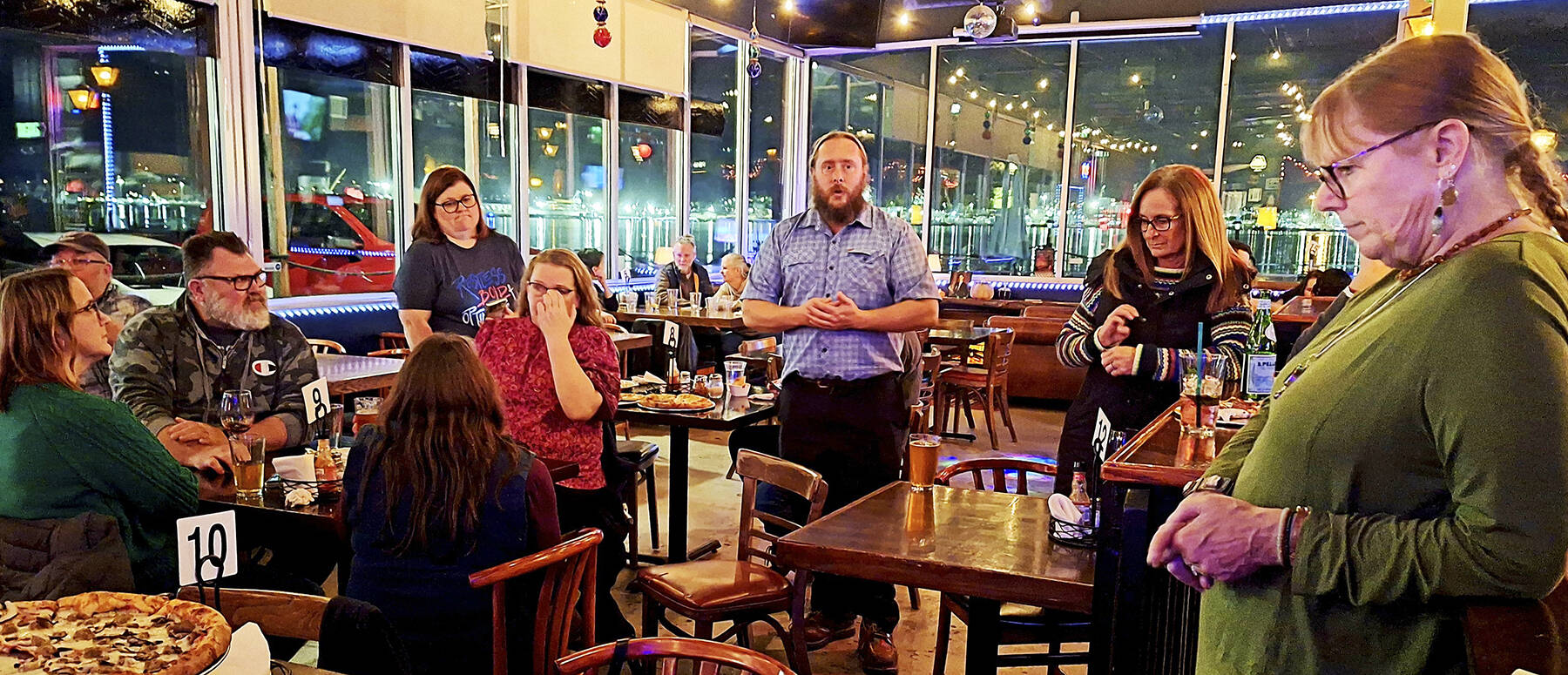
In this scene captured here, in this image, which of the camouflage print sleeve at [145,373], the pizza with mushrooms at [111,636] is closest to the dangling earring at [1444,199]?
the pizza with mushrooms at [111,636]

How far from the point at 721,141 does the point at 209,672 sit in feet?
33.7

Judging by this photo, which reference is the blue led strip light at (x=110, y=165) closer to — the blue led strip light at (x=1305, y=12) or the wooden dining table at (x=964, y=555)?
the wooden dining table at (x=964, y=555)

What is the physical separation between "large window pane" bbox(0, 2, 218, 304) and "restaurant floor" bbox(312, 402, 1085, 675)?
336 centimetres

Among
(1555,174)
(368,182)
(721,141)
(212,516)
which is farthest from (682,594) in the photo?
(721,141)

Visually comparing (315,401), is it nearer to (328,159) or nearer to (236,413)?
(236,413)

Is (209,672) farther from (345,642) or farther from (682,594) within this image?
(682,594)

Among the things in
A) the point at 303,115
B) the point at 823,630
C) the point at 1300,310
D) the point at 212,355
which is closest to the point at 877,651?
the point at 823,630

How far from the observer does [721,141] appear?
36.9ft

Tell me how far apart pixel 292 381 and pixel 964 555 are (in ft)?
7.33

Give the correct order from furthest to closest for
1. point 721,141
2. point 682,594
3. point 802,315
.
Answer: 1. point 721,141
2. point 802,315
3. point 682,594

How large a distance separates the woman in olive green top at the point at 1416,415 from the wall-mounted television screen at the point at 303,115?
23.5ft

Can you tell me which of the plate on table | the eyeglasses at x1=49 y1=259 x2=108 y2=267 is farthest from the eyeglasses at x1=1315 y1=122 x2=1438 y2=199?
the eyeglasses at x1=49 y1=259 x2=108 y2=267

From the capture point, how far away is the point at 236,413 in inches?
104

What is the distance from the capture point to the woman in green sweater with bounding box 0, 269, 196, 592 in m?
2.12
